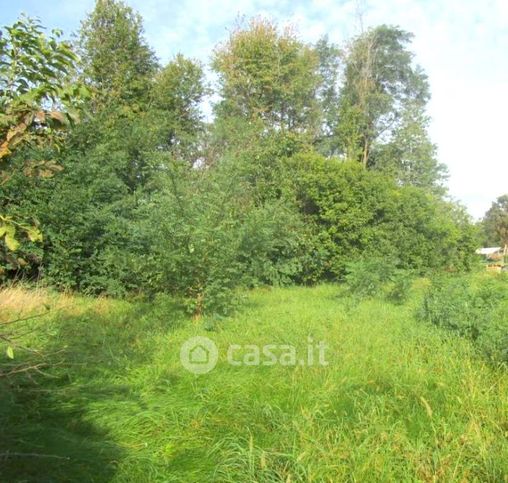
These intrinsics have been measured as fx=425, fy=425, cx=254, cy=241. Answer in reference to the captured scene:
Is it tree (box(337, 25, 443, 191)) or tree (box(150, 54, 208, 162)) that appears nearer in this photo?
tree (box(150, 54, 208, 162))

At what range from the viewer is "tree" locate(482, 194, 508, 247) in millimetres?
30444

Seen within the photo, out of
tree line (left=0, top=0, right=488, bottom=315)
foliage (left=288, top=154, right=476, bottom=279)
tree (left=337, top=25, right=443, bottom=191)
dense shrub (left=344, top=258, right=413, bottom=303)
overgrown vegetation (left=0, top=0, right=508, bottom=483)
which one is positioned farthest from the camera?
tree (left=337, top=25, right=443, bottom=191)

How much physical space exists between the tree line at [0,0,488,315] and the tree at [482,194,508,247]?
19.0 feet

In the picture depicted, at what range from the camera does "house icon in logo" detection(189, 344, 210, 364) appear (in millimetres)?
4484

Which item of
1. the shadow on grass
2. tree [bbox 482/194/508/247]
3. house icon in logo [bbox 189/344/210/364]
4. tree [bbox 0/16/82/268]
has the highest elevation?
tree [bbox 482/194/508/247]

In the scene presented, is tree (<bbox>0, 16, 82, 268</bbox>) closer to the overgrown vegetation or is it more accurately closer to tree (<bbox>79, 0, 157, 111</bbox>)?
the overgrown vegetation

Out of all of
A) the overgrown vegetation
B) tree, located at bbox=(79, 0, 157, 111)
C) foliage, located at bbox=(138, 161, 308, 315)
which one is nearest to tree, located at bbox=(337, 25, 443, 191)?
the overgrown vegetation

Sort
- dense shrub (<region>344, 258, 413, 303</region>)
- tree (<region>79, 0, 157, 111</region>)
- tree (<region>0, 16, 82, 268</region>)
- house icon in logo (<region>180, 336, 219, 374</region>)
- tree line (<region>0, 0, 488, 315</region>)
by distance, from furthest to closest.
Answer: tree (<region>79, 0, 157, 111</region>), dense shrub (<region>344, 258, 413, 303</region>), tree line (<region>0, 0, 488, 315</region>), house icon in logo (<region>180, 336, 219, 374</region>), tree (<region>0, 16, 82, 268</region>)

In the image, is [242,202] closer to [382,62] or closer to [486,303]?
[486,303]

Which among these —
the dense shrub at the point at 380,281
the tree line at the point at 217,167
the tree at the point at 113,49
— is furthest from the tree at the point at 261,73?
the dense shrub at the point at 380,281

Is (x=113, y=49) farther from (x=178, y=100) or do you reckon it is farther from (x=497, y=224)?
(x=497, y=224)

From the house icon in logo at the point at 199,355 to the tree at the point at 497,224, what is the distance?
1382cm

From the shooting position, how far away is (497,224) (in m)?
33.6

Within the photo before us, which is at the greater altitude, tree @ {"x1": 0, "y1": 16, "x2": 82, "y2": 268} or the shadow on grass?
tree @ {"x1": 0, "y1": 16, "x2": 82, "y2": 268}
